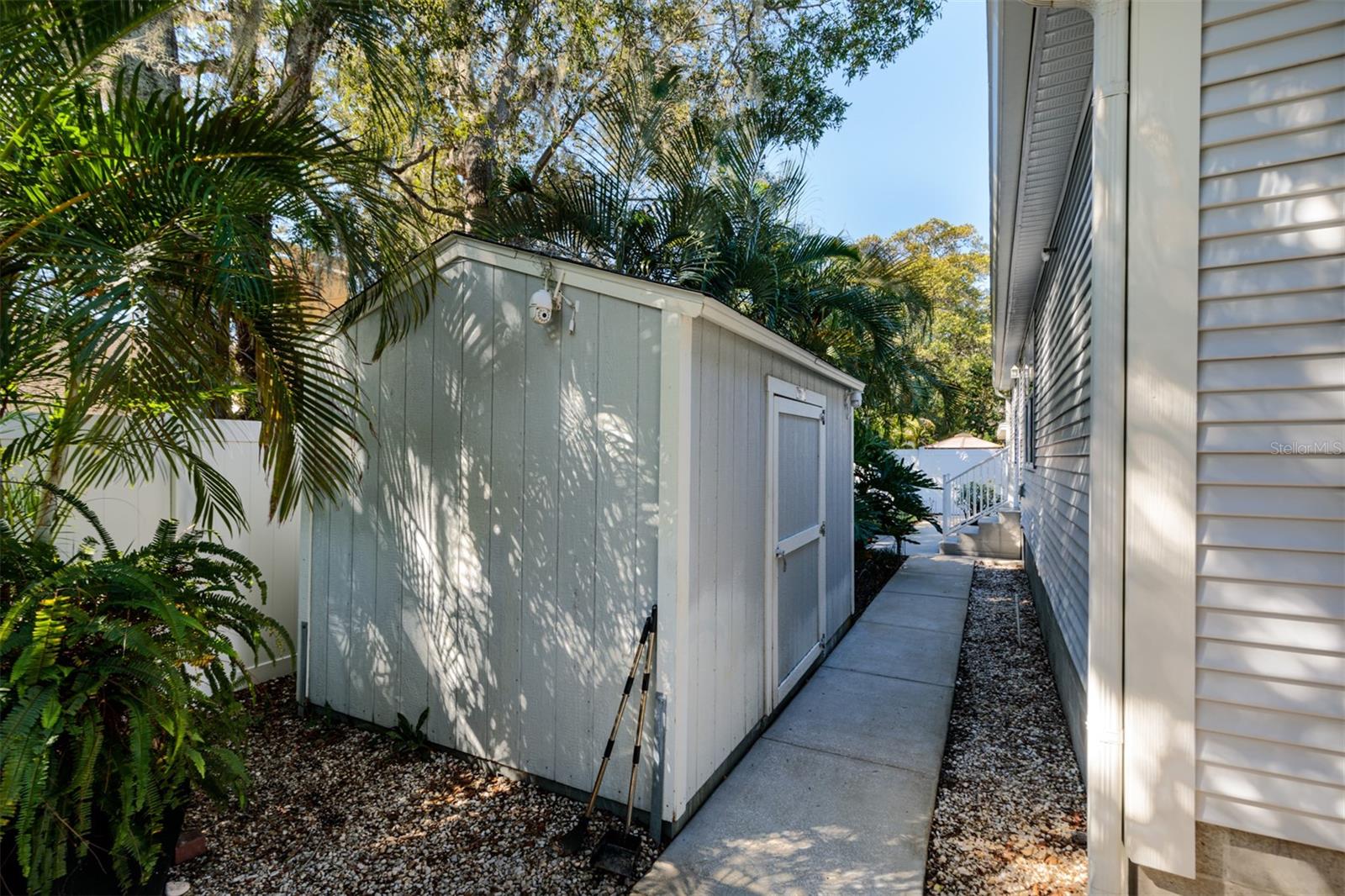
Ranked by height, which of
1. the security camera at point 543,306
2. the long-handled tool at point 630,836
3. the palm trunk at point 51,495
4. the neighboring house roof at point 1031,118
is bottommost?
the long-handled tool at point 630,836

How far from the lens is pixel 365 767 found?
3.19 metres

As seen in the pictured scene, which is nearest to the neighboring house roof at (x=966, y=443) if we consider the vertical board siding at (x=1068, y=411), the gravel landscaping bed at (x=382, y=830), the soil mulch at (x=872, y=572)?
the soil mulch at (x=872, y=572)

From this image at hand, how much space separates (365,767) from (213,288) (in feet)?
7.88

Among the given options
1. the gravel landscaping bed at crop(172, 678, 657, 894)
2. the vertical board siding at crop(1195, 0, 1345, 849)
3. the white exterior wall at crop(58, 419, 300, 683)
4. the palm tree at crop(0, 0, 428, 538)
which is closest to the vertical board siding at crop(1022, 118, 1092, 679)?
the vertical board siding at crop(1195, 0, 1345, 849)

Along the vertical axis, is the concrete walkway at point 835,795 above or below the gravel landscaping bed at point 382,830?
above

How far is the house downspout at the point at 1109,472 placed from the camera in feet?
6.24

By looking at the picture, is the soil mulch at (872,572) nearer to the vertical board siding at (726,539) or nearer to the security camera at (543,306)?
the vertical board siding at (726,539)

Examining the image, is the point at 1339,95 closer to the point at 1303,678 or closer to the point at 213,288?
the point at 1303,678

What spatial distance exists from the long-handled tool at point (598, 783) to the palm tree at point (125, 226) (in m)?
1.86

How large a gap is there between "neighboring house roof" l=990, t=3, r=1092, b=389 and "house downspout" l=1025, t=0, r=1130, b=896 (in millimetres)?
616

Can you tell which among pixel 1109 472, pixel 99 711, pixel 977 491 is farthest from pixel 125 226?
pixel 977 491

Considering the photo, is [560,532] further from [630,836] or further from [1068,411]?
[1068,411]

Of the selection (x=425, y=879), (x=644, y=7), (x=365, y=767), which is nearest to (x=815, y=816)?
(x=425, y=879)

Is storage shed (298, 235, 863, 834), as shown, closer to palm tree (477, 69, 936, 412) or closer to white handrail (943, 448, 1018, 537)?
palm tree (477, 69, 936, 412)
